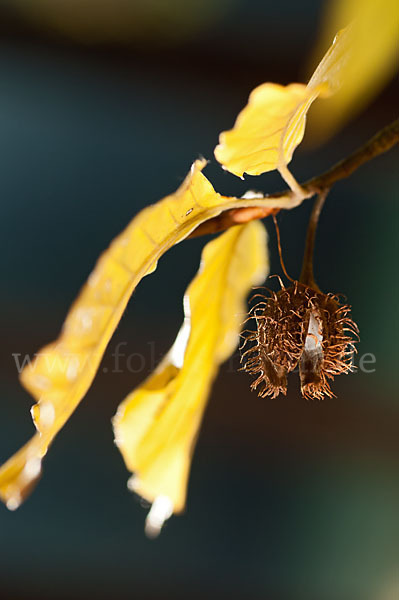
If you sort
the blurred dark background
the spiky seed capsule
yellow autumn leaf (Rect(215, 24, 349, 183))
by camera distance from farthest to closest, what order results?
the blurred dark background, the spiky seed capsule, yellow autumn leaf (Rect(215, 24, 349, 183))

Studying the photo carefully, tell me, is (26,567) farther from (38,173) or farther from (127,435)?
(127,435)

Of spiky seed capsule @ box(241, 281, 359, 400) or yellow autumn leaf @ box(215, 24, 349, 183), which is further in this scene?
spiky seed capsule @ box(241, 281, 359, 400)

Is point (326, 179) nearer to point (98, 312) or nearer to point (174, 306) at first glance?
point (98, 312)

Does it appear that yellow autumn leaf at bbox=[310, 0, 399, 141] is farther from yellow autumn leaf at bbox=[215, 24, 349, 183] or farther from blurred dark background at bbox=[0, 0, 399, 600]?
blurred dark background at bbox=[0, 0, 399, 600]

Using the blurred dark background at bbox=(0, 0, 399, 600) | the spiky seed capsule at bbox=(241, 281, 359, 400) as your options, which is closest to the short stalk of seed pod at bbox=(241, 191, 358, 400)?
the spiky seed capsule at bbox=(241, 281, 359, 400)

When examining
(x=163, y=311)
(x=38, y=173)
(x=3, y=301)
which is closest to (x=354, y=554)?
(x=163, y=311)

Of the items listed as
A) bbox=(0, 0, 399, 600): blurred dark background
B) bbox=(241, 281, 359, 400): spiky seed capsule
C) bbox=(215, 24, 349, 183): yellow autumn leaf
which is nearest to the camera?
bbox=(215, 24, 349, 183): yellow autumn leaf

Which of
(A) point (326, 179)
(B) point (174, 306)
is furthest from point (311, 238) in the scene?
(B) point (174, 306)
